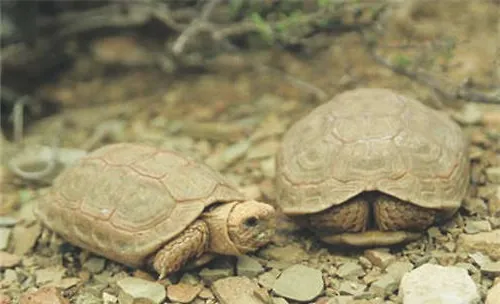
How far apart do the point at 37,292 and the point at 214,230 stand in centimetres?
70

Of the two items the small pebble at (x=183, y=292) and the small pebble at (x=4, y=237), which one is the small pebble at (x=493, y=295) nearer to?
the small pebble at (x=183, y=292)

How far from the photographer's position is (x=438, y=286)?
2.67 meters

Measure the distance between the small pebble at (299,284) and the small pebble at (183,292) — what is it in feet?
0.97

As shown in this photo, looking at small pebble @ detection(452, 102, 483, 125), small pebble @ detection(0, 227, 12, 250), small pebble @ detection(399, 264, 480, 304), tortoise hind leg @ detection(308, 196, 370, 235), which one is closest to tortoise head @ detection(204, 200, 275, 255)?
tortoise hind leg @ detection(308, 196, 370, 235)

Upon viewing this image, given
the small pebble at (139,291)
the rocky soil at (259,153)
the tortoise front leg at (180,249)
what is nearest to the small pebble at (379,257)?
the rocky soil at (259,153)

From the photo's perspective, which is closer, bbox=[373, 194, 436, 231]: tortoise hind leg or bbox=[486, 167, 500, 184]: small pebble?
bbox=[373, 194, 436, 231]: tortoise hind leg

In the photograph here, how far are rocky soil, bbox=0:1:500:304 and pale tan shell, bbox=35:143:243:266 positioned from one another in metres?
0.15

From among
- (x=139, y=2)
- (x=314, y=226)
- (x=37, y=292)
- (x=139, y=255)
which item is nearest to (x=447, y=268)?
(x=314, y=226)

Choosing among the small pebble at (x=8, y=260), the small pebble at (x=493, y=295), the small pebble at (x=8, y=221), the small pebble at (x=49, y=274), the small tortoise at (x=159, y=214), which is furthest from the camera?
the small pebble at (x=8, y=221)

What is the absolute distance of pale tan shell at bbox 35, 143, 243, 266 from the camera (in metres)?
2.93

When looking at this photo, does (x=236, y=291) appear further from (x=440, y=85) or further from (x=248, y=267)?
(x=440, y=85)

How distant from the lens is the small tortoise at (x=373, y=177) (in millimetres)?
2992

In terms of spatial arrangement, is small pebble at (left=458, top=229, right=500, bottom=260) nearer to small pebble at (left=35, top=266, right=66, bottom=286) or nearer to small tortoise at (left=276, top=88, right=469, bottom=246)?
small tortoise at (left=276, top=88, right=469, bottom=246)

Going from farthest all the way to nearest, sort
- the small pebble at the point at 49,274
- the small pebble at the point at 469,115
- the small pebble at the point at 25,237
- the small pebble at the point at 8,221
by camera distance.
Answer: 1. the small pebble at the point at 469,115
2. the small pebble at the point at 8,221
3. the small pebble at the point at 25,237
4. the small pebble at the point at 49,274
